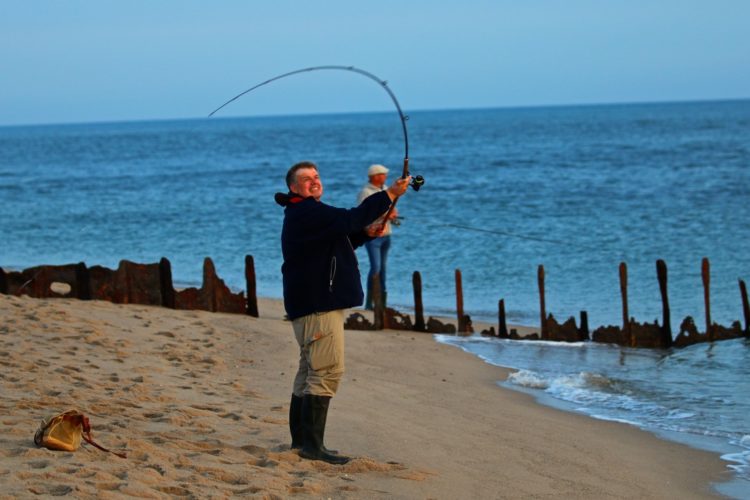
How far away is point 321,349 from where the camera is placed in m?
5.88

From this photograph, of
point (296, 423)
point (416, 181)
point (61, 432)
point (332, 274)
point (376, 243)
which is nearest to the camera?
point (61, 432)

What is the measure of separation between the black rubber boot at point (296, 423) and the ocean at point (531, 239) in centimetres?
298

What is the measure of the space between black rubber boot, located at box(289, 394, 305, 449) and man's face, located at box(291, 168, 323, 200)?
47.1 inches

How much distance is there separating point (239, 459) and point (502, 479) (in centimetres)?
154

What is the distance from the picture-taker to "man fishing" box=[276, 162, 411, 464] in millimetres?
5816

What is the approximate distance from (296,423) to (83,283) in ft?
21.8

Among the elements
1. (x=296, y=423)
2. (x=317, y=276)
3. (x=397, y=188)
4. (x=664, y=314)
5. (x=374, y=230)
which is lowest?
(x=664, y=314)

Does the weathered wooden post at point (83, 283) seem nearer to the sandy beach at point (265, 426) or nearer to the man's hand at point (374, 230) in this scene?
the sandy beach at point (265, 426)

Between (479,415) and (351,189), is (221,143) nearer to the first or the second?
(351,189)

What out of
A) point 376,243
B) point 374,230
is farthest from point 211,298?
point 374,230

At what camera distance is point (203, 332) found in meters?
10.7

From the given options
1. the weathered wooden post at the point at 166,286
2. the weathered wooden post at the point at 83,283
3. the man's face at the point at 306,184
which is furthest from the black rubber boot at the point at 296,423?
the weathered wooden post at the point at 83,283

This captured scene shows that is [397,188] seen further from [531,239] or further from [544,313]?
[531,239]

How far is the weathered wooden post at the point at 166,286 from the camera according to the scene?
40.0 feet
